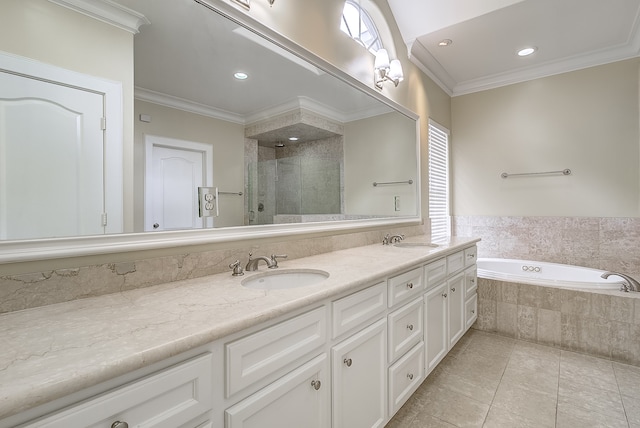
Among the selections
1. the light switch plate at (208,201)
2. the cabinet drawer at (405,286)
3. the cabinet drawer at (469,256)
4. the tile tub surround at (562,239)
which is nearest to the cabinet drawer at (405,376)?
the cabinet drawer at (405,286)

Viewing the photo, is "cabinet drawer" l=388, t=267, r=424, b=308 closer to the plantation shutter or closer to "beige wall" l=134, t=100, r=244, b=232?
"beige wall" l=134, t=100, r=244, b=232

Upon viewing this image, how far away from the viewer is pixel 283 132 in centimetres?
172

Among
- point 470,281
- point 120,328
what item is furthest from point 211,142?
point 470,281

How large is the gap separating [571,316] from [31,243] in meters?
3.33

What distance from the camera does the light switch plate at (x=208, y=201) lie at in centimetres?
131

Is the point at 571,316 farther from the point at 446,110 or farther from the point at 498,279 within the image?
the point at 446,110

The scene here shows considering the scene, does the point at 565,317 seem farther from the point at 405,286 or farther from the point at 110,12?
the point at 110,12

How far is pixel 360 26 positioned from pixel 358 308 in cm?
210

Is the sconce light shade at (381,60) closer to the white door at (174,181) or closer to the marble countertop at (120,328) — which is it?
the white door at (174,181)

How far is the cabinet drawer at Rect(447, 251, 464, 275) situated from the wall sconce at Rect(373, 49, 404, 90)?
1.42m

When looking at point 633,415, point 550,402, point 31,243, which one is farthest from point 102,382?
point 633,415

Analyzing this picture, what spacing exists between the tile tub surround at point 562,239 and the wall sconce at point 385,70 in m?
2.14

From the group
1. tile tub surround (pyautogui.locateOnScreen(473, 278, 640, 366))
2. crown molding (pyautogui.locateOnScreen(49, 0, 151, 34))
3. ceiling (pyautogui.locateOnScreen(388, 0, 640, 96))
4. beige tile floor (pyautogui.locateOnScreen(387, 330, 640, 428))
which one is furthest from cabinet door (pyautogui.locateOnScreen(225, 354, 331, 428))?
ceiling (pyautogui.locateOnScreen(388, 0, 640, 96))

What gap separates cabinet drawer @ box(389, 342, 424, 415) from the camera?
1.48 meters
